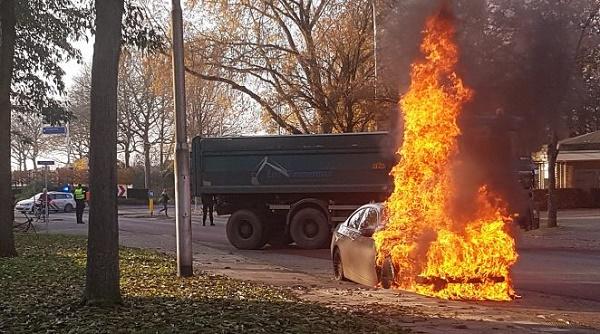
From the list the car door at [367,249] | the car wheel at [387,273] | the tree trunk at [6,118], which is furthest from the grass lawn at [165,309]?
the tree trunk at [6,118]

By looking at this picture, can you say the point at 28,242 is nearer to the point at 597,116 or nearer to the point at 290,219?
the point at 290,219

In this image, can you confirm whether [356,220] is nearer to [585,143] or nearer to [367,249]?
[367,249]

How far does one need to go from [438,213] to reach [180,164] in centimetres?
434

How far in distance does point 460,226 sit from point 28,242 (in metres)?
13.6

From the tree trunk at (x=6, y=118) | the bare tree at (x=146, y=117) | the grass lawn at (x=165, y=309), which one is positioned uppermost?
the bare tree at (x=146, y=117)

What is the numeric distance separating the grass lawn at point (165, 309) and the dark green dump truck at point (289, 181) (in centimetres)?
707

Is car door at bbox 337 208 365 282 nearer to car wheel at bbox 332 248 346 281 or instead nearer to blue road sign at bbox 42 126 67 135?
car wheel at bbox 332 248 346 281

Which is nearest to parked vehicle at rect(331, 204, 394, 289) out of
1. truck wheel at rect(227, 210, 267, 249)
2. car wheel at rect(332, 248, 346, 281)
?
car wheel at rect(332, 248, 346, 281)

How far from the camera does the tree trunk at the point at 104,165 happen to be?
26.7 ft

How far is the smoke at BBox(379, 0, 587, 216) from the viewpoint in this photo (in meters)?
11.2

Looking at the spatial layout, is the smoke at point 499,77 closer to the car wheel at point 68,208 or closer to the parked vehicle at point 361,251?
the parked vehicle at point 361,251

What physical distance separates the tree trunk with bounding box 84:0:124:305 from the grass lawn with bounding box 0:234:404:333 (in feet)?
A: 1.14

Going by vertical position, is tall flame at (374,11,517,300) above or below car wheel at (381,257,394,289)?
above

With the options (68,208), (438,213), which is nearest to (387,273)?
(438,213)
